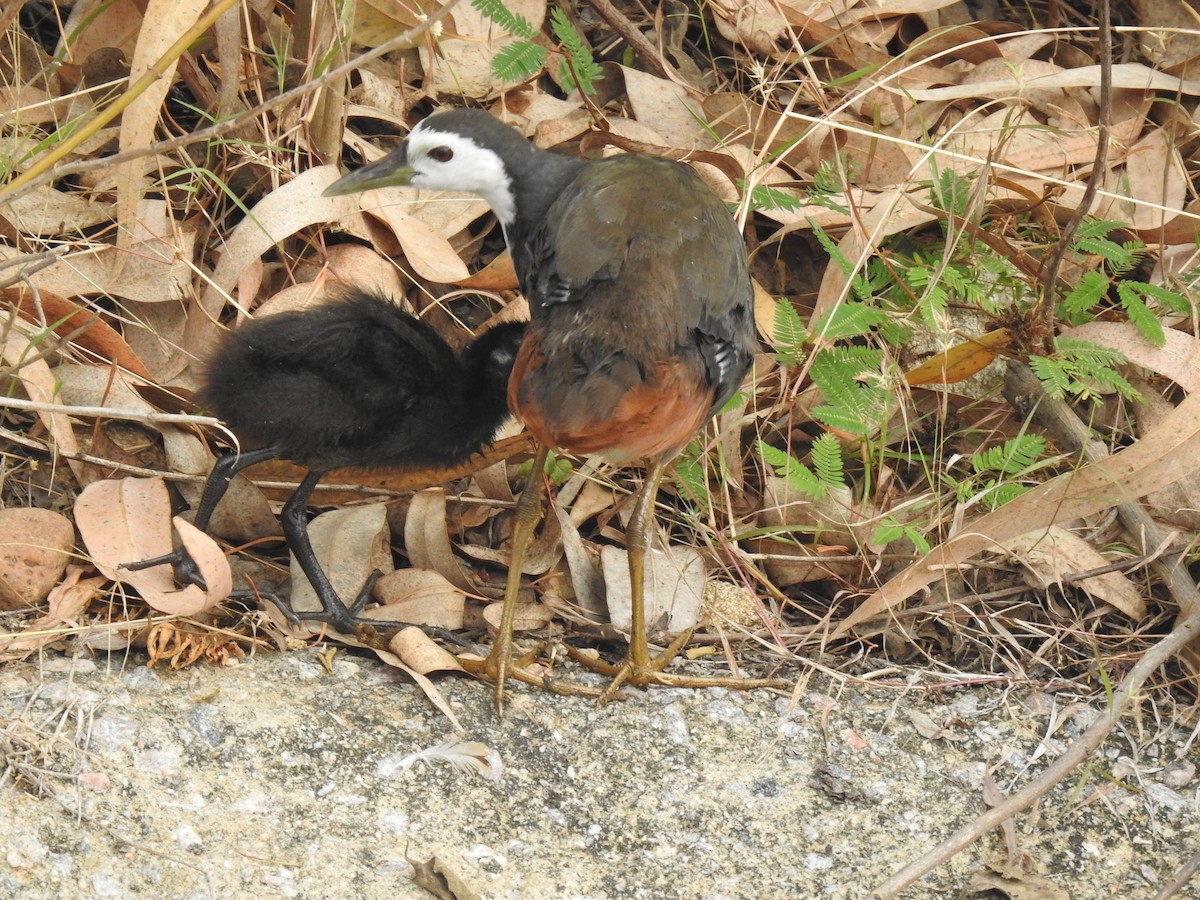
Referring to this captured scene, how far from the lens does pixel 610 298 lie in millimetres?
2805

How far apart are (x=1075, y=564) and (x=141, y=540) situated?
7.26 ft

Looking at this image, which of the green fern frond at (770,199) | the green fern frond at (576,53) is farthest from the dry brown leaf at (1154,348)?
the green fern frond at (576,53)

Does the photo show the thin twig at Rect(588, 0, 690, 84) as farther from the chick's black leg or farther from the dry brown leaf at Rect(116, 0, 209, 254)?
the chick's black leg

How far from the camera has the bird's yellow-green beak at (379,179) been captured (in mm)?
3396

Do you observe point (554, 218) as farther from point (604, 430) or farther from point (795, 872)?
point (795, 872)

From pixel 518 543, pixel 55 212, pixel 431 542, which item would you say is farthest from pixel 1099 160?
pixel 55 212

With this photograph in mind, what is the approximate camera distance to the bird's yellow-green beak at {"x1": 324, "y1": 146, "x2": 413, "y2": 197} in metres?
3.40

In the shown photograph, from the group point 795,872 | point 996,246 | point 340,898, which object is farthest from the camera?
point 996,246

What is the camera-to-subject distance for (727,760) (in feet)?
9.29

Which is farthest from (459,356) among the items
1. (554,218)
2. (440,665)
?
(440,665)

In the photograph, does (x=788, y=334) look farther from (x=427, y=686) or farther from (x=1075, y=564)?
(x=427, y=686)

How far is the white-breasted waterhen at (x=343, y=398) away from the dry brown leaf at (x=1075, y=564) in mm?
1327

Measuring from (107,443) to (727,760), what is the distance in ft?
5.70

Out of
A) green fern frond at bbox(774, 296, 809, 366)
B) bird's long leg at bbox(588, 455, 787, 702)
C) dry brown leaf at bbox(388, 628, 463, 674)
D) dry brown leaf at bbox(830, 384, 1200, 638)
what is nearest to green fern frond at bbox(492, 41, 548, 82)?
green fern frond at bbox(774, 296, 809, 366)
